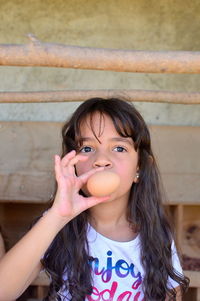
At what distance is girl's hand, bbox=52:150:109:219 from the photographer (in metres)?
1.13

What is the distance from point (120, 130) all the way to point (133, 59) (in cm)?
26

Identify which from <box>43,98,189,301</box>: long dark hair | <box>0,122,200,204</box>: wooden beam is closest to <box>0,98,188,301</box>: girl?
<box>43,98,189,301</box>: long dark hair

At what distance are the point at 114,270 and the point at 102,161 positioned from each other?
0.30 m

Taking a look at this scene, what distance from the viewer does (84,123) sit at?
1.33 metres

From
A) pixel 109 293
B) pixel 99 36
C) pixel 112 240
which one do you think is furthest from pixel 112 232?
pixel 99 36

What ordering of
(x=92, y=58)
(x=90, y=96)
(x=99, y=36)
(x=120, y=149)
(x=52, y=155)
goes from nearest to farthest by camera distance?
1. (x=92, y=58)
2. (x=120, y=149)
3. (x=90, y=96)
4. (x=52, y=155)
5. (x=99, y=36)

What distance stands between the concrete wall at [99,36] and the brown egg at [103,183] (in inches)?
62.3

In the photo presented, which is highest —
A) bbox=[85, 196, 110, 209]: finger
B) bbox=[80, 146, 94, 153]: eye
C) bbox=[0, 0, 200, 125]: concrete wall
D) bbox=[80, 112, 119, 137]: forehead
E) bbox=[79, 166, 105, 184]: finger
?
bbox=[0, 0, 200, 125]: concrete wall

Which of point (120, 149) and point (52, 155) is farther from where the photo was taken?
point (52, 155)

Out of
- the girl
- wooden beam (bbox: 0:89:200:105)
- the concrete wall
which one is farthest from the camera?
the concrete wall

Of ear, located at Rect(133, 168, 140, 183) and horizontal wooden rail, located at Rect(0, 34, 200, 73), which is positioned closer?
horizontal wooden rail, located at Rect(0, 34, 200, 73)

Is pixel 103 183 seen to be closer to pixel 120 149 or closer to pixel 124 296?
pixel 120 149

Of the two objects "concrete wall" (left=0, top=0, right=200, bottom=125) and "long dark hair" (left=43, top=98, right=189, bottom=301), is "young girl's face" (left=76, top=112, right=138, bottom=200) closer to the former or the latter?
"long dark hair" (left=43, top=98, right=189, bottom=301)

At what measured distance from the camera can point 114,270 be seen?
1.30 metres
